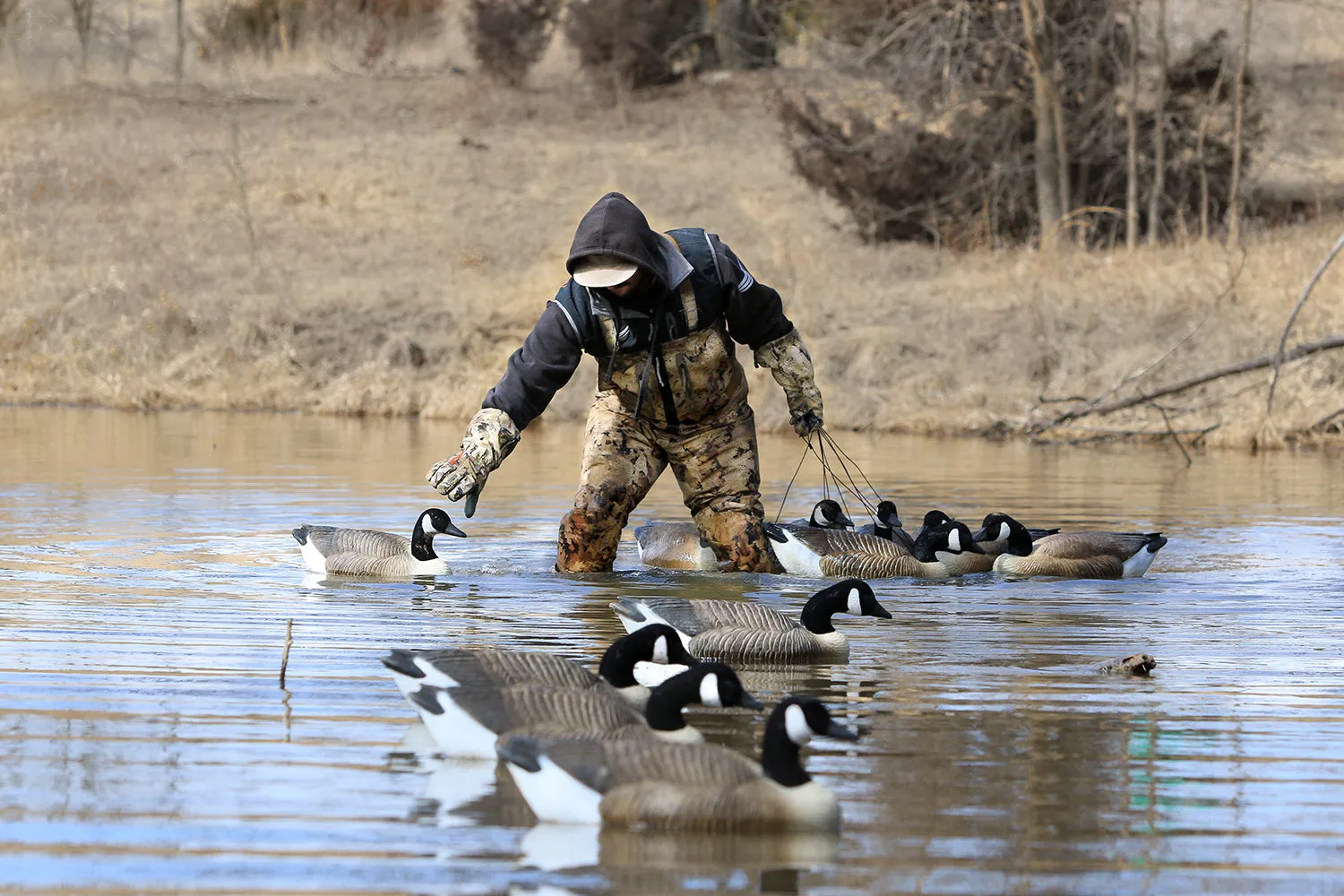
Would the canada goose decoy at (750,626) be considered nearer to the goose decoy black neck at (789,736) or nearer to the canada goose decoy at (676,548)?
the goose decoy black neck at (789,736)

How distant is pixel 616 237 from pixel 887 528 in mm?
3561

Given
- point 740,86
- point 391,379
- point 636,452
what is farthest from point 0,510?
point 740,86

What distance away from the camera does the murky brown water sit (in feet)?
16.6

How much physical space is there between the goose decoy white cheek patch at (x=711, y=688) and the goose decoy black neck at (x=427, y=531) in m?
5.20

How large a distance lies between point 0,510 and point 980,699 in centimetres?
937

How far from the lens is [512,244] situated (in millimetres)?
34594

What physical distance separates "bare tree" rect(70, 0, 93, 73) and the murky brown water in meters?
38.7

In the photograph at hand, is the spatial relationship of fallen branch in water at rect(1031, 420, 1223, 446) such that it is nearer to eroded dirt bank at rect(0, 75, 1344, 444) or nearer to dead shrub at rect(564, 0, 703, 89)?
eroded dirt bank at rect(0, 75, 1344, 444)

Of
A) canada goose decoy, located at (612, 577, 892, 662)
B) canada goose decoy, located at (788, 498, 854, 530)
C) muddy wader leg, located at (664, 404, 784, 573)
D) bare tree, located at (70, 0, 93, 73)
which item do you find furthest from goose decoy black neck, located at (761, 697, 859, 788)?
bare tree, located at (70, 0, 93, 73)

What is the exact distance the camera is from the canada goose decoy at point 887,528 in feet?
39.9

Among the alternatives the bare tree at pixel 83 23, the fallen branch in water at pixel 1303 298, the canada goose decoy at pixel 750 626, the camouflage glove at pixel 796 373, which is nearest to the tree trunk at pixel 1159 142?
the fallen branch in water at pixel 1303 298

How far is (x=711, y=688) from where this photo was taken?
20.2 feet

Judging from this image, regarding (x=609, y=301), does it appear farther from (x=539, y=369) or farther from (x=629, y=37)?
(x=629, y=37)

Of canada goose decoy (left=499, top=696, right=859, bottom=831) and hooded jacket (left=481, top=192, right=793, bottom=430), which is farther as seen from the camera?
hooded jacket (left=481, top=192, right=793, bottom=430)
